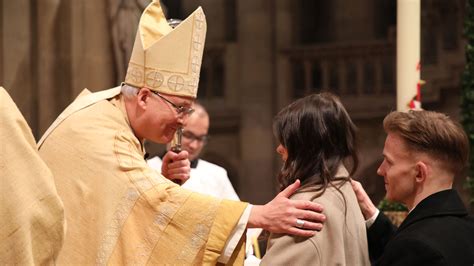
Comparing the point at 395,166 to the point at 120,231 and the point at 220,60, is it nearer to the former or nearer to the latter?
the point at 120,231

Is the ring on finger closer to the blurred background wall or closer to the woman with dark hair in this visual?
the woman with dark hair

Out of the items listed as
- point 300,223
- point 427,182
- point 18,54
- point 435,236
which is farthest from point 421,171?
point 18,54

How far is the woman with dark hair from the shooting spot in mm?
2555

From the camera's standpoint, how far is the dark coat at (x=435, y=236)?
231 cm

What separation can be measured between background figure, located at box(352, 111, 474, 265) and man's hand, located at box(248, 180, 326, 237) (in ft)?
0.70

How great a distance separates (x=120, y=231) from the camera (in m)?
3.04

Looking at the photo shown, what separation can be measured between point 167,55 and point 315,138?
959mm

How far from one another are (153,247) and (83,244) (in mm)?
261

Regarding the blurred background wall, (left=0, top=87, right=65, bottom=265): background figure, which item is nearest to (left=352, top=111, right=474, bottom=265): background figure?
(left=0, top=87, right=65, bottom=265): background figure

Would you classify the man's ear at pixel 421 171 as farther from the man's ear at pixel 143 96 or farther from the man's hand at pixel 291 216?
the man's ear at pixel 143 96

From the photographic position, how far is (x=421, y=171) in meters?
2.51

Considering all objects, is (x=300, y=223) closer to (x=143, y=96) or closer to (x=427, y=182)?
(x=427, y=182)

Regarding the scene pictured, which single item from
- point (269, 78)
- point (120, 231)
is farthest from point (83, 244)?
point (269, 78)

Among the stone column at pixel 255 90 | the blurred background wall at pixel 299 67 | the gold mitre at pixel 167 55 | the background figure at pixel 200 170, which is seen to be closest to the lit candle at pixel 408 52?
the gold mitre at pixel 167 55
